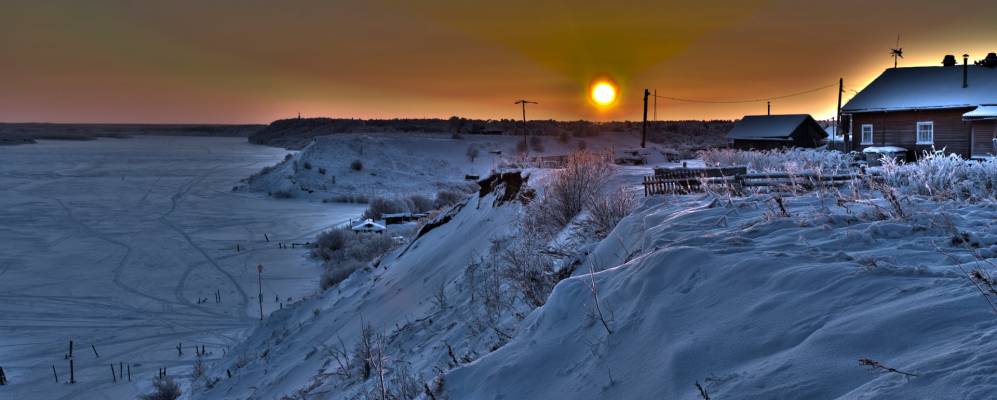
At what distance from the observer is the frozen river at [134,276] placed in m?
23.7

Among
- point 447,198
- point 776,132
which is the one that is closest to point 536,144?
point 447,198

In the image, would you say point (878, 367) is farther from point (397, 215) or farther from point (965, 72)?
point (397, 215)

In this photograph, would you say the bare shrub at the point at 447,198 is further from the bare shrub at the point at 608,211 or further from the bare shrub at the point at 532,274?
the bare shrub at the point at 532,274

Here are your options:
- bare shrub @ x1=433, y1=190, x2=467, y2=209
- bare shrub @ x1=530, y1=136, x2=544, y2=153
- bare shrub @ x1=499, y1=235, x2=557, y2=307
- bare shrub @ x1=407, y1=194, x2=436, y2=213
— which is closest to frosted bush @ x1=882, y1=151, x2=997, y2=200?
bare shrub @ x1=499, y1=235, x2=557, y2=307

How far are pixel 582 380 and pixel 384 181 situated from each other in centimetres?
6970

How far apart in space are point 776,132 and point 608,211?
44253 millimetres

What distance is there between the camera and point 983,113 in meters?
27.8

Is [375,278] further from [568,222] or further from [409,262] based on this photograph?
[568,222]

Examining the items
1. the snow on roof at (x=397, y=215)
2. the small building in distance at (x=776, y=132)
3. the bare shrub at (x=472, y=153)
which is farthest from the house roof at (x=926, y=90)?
the bare shrub at (x=472, y=153)

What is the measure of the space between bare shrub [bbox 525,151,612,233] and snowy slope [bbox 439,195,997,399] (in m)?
5.55

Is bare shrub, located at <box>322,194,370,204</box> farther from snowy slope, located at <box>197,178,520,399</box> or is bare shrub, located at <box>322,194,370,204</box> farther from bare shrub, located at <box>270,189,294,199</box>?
snowy slope, located at <box>197,178,520,399</box>

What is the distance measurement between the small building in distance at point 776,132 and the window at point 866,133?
1384cm

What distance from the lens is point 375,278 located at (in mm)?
16438

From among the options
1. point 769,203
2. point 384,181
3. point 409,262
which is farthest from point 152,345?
point 384,181
